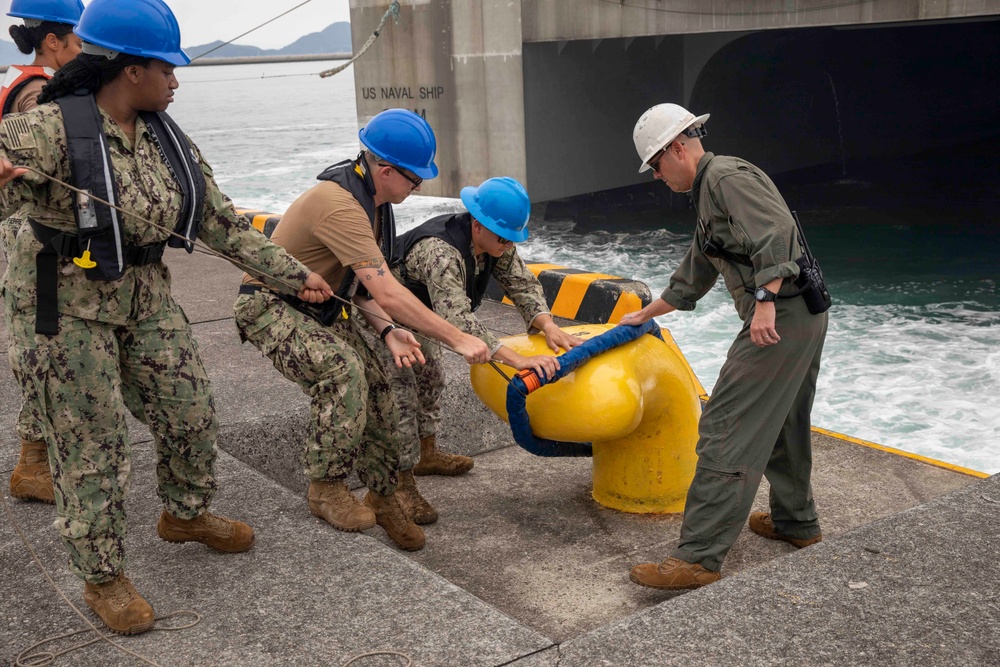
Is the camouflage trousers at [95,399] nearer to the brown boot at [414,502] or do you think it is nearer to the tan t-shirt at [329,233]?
the tan t-shirt at [329,233]

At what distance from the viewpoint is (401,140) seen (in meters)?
3.70

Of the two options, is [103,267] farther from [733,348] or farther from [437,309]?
[733,348]

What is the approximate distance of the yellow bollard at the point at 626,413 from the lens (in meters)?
3.92

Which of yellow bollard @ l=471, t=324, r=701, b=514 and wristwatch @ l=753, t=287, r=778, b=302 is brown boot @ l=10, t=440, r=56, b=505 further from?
wristwatch @ l=753, t=287, r=778, b=302

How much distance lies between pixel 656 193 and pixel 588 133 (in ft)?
11.2

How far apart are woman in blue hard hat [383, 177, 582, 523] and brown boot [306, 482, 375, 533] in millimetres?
588

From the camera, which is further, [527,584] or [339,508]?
[527,584]

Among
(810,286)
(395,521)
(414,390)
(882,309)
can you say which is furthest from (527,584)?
(882,309)

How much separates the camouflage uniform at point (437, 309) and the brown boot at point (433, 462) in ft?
0.25

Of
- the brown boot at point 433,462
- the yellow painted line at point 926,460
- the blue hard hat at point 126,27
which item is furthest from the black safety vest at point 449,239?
the yellow painted line at point 926,460

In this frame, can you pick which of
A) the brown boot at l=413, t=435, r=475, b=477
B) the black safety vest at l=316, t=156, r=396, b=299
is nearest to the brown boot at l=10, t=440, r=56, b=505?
the black safety vest at l=316, t=156, r=396, b=299

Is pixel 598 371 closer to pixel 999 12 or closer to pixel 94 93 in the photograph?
pixel 94 93

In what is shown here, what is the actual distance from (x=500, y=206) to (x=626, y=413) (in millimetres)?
991

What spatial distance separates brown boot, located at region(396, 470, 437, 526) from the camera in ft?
14.2
